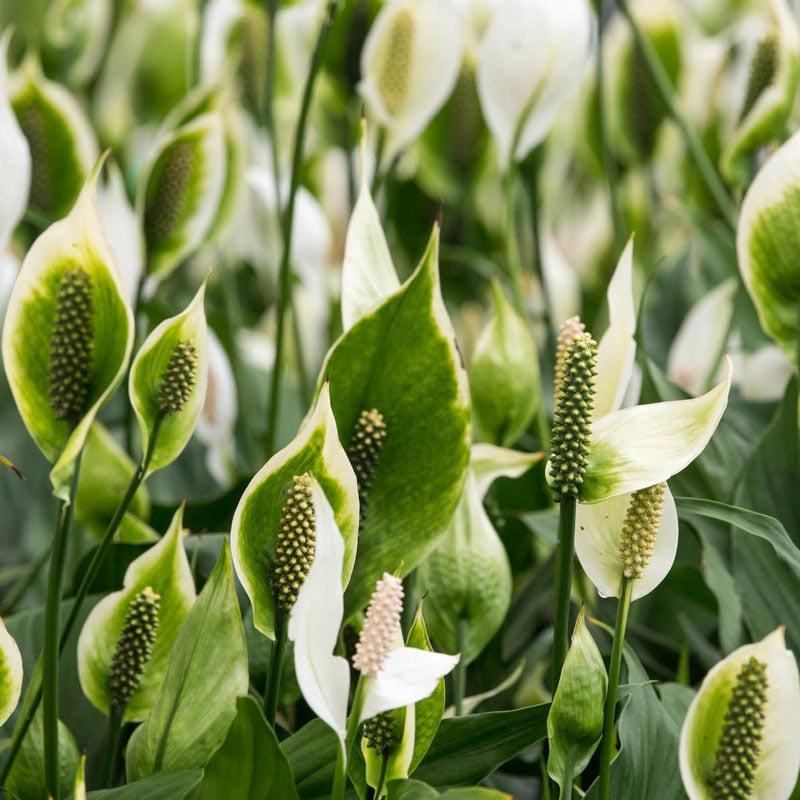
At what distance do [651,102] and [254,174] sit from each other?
0.68 ft

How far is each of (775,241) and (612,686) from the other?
126mm

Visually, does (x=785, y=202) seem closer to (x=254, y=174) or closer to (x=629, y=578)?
(x=629, y=578)

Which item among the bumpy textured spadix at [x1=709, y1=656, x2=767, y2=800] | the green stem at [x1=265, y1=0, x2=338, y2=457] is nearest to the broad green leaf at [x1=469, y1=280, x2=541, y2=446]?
the green stem at [x1=265, y1=0, x2=338, y2=457]

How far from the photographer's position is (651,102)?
1.91 ft

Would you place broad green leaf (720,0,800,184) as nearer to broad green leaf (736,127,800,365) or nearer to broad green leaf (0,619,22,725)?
broad green leaf (736,127,800,365)

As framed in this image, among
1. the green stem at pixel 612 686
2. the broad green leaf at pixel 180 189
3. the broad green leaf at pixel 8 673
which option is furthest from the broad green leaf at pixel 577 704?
the broad green leaf at pixel 180 189

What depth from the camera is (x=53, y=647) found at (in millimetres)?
234

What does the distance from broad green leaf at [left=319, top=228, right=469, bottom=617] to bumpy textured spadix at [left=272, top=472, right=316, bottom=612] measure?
0.10 feet

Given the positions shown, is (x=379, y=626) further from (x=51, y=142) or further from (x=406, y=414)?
(x=51, y=142)

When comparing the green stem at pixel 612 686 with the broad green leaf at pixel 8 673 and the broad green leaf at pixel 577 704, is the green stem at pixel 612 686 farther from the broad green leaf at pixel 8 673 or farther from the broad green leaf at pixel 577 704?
the broad green leaf at pixel 8 673

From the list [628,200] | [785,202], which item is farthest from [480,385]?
[628,200]

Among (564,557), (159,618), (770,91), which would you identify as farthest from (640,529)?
(770,91)

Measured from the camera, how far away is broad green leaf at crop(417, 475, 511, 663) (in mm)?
285

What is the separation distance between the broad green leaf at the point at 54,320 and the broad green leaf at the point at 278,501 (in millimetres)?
40
